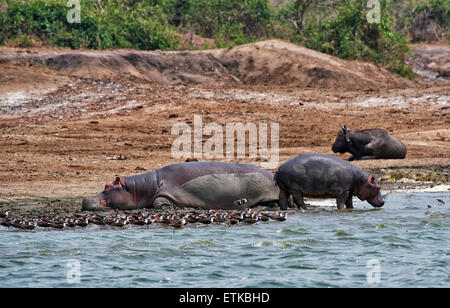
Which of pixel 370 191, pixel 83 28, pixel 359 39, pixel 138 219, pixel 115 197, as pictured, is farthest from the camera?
pixel 359 39

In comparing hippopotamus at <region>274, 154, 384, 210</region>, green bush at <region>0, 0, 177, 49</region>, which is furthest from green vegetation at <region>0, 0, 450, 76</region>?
hippopotamus at <region>274, 154, 384, 210</region>

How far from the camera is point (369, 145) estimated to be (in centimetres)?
1777

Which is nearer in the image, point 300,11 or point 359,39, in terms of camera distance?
point 359,39

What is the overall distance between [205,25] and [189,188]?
21.2m

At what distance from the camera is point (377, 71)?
2719 centimetres

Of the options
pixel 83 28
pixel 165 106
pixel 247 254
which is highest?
pixel 83 28

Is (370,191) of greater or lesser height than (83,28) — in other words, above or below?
below

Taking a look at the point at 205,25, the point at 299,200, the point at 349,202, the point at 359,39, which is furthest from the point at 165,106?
the point at 205,25

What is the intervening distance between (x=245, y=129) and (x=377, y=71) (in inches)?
352

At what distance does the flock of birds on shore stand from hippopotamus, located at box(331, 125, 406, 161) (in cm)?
634

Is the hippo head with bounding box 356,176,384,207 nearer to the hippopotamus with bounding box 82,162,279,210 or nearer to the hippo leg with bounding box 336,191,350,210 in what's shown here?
the hippo leg with bounding box 336,191,350,210

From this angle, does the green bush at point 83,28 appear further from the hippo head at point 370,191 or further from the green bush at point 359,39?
the hippo head at point 370,191

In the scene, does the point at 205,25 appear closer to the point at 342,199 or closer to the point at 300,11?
the point at 300,11
